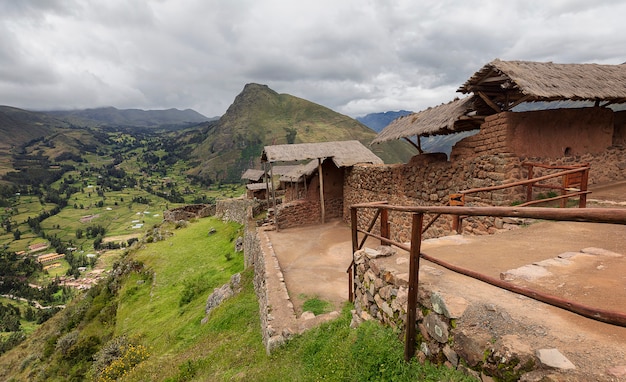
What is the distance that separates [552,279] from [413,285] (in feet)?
5.97

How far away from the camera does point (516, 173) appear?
745cm

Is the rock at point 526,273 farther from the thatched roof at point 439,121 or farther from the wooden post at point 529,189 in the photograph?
the thatched roof at point 439,121

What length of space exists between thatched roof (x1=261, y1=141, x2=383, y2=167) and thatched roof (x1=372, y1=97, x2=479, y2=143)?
14.2 feet

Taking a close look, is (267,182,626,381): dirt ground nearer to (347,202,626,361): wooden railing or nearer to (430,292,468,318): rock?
Result: (430,292,468,318): rock

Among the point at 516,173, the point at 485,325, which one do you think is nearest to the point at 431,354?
the point at 485,325

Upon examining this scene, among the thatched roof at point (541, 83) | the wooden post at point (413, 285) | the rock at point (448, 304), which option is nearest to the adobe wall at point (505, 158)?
the thatched roof at point (541, 83)

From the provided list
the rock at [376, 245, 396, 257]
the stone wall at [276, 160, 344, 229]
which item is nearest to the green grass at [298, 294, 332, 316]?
the rock at [376, 245, 396, 257]

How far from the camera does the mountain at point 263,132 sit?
138750 millimetres

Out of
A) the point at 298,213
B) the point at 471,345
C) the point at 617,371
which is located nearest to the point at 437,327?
the point at 471,345

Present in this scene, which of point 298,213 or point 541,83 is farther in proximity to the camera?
point 298,213

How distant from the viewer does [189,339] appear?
10109mm

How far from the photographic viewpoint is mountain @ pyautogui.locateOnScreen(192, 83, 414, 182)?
139 meters

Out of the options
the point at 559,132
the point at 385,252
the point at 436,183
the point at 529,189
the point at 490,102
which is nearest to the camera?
the point at 385,252

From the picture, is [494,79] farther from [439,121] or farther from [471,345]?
[471,345]
